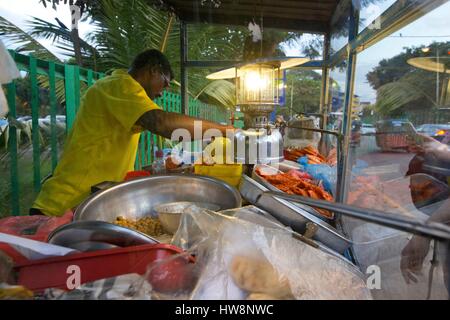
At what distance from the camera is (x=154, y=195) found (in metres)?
1.52

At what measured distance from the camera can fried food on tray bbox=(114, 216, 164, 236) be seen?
3.98 ft

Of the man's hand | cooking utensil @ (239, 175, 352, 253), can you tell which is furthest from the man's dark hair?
the man's hand

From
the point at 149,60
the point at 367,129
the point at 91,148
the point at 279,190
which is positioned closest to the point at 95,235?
the point at 279,190

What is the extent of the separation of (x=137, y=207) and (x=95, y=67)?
521 cm

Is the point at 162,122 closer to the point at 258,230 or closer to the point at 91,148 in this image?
the point at 91,148

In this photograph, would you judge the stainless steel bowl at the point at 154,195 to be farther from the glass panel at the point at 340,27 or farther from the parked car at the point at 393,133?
the glass panel at the point at 340,27

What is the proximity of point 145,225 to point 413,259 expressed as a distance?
1125mm

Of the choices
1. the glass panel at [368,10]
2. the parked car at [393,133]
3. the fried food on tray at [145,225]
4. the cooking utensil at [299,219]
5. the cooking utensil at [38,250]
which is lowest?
the fried food on tray at [145,225]

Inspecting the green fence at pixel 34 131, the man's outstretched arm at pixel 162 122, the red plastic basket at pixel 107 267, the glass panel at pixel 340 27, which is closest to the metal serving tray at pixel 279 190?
the man's outstretched arm at pixel 162 122

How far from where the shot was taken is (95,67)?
5766mm

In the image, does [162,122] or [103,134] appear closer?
[162,122]

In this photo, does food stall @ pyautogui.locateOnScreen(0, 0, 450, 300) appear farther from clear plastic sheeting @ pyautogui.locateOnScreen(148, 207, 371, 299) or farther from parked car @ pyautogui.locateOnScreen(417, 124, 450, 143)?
parked car @ pyautogui.locateOnScreen(417, 124, 450, 143)

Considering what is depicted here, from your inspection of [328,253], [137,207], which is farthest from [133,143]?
[328,253]

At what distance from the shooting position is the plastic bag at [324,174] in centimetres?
228
